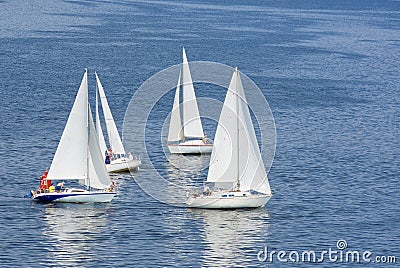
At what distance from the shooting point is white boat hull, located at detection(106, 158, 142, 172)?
4525 inches

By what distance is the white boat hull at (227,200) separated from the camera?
323 feet

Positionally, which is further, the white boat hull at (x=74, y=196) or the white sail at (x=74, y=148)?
the white sail at (x=74, y=148)

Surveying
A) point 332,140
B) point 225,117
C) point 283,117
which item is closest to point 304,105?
point 283,117

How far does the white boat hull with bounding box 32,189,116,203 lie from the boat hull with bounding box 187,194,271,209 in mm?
8516

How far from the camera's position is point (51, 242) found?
88438mm

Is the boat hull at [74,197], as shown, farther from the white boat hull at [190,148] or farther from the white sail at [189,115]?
the white sail at [189,115]

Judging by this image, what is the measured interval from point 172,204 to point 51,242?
663 inches

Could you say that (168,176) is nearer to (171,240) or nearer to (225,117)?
(225,117)

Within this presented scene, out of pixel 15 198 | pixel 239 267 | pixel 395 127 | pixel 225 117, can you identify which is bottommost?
pixel 239 267

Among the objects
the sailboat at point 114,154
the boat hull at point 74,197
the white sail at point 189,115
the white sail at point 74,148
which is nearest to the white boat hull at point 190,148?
the white sail at point 189,115

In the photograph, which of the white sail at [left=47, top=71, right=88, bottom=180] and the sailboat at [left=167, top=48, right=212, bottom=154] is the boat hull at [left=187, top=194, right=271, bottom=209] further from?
the sailboat at [left=167, top=48, right=212, bottom=154]

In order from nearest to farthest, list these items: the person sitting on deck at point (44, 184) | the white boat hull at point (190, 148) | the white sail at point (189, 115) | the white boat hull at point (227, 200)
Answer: the white boat hull at point (227, 200) < the person sitting on deck at point (44, 184) < the white boat hull at point (190, 148) < the white sail at point (189, 115)

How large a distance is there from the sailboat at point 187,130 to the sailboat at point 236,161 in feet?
83.4

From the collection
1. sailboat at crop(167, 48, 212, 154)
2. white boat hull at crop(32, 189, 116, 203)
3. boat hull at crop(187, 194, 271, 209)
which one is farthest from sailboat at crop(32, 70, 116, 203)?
sailboat at crop(167, 48, 212, 154)
